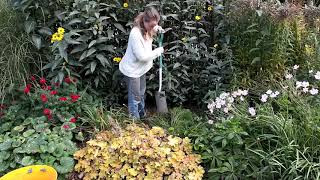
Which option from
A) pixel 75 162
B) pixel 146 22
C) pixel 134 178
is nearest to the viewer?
pixel 134 178

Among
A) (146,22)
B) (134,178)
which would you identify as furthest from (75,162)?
(146,22)

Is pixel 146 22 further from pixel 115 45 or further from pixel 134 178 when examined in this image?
pixel 134 178

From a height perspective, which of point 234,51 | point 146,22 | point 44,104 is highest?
point 146,22

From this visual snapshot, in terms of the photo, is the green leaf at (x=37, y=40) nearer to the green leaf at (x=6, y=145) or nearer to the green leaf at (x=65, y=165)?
the green leaf at (x=6, y=145)

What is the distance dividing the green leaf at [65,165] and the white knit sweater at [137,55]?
1.18 m

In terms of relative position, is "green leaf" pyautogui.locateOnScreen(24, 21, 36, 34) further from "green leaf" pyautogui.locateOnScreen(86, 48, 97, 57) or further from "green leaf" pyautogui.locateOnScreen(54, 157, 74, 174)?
"green leaf" pyautogui.locateOnScreen(54, 157, 74, 174)

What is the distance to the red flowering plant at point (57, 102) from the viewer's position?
4180 millimetres

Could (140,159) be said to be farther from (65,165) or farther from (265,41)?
(265,41)

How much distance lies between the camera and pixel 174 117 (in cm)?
448

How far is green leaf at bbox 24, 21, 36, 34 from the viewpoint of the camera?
178 inches

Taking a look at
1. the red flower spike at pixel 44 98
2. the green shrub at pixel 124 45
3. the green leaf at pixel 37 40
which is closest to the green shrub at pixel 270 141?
the green shrub at pixel 124 45

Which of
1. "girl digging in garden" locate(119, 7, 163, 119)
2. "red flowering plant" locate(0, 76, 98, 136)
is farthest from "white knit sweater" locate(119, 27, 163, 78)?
"red flowering plant" locate(0, 76, 98, 136)

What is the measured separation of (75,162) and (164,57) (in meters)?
1.86

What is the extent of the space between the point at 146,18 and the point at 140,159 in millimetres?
1452
